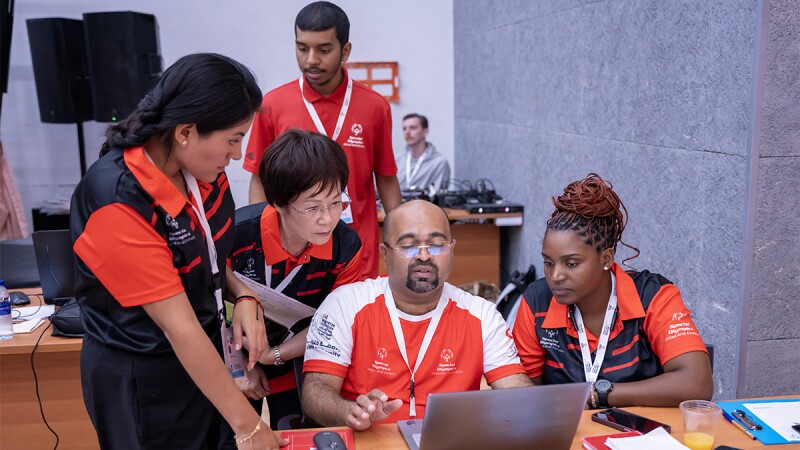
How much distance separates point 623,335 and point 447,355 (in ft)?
1.65

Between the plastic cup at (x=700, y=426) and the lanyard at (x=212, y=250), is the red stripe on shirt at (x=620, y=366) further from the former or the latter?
the lanyard at (x=212, y=250)

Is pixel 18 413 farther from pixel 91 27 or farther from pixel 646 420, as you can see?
pixel 91 27

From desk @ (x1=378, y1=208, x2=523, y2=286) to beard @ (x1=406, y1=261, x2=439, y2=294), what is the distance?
3033 millimetres

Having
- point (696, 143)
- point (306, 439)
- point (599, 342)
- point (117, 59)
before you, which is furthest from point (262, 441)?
point (117, 59)

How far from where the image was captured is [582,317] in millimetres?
2072

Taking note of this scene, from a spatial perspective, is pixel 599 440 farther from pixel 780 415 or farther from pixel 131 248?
pixel 131 248

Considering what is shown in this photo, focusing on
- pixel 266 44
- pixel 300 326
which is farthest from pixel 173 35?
pixel 300 326

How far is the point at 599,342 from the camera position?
6.63 feet

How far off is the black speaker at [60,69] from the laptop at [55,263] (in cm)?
286

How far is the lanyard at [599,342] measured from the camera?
2.00m

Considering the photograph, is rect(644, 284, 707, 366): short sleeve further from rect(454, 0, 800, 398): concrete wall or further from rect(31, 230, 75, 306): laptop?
rect(31, 230, 75, 306): laptop

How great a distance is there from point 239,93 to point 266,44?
16.7ft

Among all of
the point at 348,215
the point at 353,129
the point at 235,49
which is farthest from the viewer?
the point at 235,49

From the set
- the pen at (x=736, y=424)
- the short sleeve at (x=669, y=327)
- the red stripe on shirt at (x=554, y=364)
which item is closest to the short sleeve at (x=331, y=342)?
the red stripe on shirt at (x=554, y=364)
